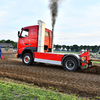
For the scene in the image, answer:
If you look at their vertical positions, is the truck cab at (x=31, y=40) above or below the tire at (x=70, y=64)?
above

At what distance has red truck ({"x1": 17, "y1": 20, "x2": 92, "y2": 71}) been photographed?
7504mm

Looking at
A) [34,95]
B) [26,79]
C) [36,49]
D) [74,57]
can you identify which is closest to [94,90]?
[34,95]

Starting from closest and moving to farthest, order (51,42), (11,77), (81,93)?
1. (81,93)
2. (11,77)
3. (51,42)

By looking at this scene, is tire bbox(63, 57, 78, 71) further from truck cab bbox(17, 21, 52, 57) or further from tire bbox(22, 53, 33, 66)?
tire bbox(22, 53, 33, 66)

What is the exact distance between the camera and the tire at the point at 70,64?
24.2 feet

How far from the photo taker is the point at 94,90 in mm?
4090

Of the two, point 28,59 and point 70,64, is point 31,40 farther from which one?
point 70,64

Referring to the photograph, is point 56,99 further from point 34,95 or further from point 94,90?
point 94,90

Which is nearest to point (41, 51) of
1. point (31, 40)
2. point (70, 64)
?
point (31, 40)

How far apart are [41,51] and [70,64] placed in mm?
2665

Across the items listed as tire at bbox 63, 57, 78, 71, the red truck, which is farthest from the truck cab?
tire at bbox 63, 57, 78, 71

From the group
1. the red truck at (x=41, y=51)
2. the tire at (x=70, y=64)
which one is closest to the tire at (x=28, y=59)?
the red truck at (x=41, y=51)

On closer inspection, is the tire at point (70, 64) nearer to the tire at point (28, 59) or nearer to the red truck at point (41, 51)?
the red truck at point (41, 51)

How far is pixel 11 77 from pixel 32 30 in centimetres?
461
